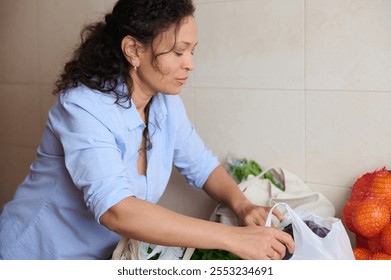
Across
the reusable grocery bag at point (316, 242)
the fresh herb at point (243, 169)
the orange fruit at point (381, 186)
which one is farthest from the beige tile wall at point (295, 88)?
the reusable grocery bag at point (316, 242)

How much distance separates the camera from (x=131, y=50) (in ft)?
4.42

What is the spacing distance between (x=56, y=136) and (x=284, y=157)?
0.68 metres

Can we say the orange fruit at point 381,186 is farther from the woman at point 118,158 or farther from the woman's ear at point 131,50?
the woman's ear at point 131,50

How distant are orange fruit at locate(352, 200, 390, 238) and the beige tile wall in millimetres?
217

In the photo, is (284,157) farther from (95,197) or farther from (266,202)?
(95,197)

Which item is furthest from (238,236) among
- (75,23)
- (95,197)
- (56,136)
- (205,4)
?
(75,23)

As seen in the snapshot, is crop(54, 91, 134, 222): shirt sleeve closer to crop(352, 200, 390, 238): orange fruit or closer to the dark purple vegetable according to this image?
the dark purple vegetable

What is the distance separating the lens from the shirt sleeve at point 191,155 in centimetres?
156

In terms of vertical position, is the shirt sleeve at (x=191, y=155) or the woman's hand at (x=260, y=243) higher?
the shirt sleeve at (x=191, y=155)

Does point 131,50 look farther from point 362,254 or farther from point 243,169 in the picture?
point 362,254

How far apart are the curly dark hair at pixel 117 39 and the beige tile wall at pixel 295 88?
33 centimetres

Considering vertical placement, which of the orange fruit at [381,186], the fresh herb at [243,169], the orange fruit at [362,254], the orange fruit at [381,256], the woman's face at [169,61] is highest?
the woman's face at [169,61]

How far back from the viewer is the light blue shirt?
121 centimetres
